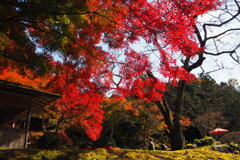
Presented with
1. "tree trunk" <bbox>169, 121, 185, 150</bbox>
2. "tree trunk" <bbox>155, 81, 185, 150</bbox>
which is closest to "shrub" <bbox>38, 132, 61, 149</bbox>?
"tree trunk" <bbox>155, 81, 185, 150</bbox>

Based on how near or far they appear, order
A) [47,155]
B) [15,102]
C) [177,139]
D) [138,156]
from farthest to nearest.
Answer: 1. [177,139]
2. [15,102]
3. [138,156]
4. [47,155]

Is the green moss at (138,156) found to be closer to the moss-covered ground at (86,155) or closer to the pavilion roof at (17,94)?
the moss-covered ground at (86,155)

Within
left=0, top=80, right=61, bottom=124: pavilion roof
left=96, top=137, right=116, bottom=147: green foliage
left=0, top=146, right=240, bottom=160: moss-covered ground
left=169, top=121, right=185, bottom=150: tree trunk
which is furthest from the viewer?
left=96, top=137, right=116, bottom=147: green foliage

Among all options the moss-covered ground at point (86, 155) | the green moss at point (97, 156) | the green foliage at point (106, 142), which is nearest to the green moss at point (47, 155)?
the moss-covered ground at point (86, 155)

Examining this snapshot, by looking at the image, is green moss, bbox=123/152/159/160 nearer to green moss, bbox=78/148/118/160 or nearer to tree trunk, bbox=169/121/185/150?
green moss, bbox=78/148/118/160

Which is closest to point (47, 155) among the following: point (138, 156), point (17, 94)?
point (138, 156)

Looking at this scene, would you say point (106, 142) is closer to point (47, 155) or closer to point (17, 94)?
point (17, 94)

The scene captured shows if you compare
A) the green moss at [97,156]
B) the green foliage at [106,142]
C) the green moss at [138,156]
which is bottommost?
the green foliage at [106,142]

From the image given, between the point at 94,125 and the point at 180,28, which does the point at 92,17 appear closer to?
the point at 180,28

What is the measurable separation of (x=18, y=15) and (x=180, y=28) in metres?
5.32

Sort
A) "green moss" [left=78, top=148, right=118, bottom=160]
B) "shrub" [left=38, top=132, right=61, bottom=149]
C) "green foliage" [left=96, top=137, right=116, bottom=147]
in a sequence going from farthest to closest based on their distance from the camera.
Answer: "green foliage" [left=96, top=137, right=116, bottom=147]
"shrub" [left=38, top=132, right=61, bottom=149]
"green moss" [left=78, top=148, right=118, bottom=160]

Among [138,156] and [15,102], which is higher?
[15,102]

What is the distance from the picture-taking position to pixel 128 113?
79.4ft

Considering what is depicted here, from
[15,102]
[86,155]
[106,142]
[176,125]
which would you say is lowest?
[106,142]
